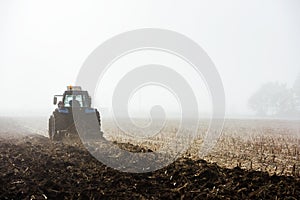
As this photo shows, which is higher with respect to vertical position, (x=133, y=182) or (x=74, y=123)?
(x=74, y=123)

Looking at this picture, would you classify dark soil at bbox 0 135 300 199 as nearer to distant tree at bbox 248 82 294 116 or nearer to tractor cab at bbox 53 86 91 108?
tractor cab at bbox 53 86 91 108

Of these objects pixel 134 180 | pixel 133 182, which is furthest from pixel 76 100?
pixel 133 182

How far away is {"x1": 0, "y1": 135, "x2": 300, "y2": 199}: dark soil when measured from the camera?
20.4 feet

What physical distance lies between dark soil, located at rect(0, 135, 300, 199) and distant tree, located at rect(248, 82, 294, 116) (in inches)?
2945

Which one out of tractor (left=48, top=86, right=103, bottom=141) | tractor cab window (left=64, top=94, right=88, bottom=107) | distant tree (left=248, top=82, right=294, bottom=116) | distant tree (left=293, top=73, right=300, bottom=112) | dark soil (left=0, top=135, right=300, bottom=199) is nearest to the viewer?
dark soil (left=0, top=135, right=300, bottom=199)

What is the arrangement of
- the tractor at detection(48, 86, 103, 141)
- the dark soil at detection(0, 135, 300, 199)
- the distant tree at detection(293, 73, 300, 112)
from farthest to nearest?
the distant tree at detection(293, 73, 300, 112) → the tractor at detection(48, 86, 103, 141) → the dark soil at detection(0, 135, 300, 199)

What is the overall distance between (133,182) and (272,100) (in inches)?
3179

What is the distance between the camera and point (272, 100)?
3204 inches

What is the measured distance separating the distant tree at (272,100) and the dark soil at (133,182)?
74798 millimetres

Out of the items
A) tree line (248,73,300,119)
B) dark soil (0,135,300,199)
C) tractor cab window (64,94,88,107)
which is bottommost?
dark soil (0,135,300,199)

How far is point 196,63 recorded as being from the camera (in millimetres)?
12625

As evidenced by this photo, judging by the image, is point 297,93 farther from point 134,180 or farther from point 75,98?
point 134,180

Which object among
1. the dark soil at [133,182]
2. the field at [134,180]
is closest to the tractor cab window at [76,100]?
the field at [134,180]

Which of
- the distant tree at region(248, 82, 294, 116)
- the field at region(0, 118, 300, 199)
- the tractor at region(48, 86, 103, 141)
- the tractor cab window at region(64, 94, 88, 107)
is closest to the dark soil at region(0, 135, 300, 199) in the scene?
the field at region(0, 118, 300, 199)
